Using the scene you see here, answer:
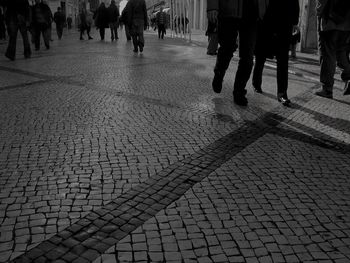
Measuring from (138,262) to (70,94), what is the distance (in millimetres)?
4396

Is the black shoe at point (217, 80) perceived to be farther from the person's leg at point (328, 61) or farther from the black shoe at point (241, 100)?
the person's leg at point (328, 61)

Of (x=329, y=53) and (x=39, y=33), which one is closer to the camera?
(x=329, y=53)

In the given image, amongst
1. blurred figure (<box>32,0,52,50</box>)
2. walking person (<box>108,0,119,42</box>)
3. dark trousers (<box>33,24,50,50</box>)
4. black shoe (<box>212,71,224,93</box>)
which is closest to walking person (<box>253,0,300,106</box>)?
black shoe (<box>212,71,224,93</box>)

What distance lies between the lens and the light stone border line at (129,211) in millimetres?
2172

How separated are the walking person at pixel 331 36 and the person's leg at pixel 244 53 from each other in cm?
131

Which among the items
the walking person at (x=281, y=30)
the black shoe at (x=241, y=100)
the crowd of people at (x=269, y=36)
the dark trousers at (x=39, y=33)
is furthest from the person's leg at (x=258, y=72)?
the dark trousers at (x=39, y=33)

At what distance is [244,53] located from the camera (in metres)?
5.56

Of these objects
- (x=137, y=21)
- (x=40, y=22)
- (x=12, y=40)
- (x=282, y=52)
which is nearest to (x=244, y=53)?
(x=282, y=52)

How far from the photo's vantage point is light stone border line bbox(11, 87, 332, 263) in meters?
2.17

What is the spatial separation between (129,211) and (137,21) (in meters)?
11.2

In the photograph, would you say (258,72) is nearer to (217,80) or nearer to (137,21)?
(217,80)

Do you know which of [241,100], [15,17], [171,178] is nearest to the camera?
[171,178]

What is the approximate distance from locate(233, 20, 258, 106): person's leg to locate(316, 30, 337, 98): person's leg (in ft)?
4.53

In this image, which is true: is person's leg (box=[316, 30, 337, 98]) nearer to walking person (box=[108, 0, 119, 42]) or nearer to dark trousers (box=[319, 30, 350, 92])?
dark trousers (box=[319, 30, 350, 92])
